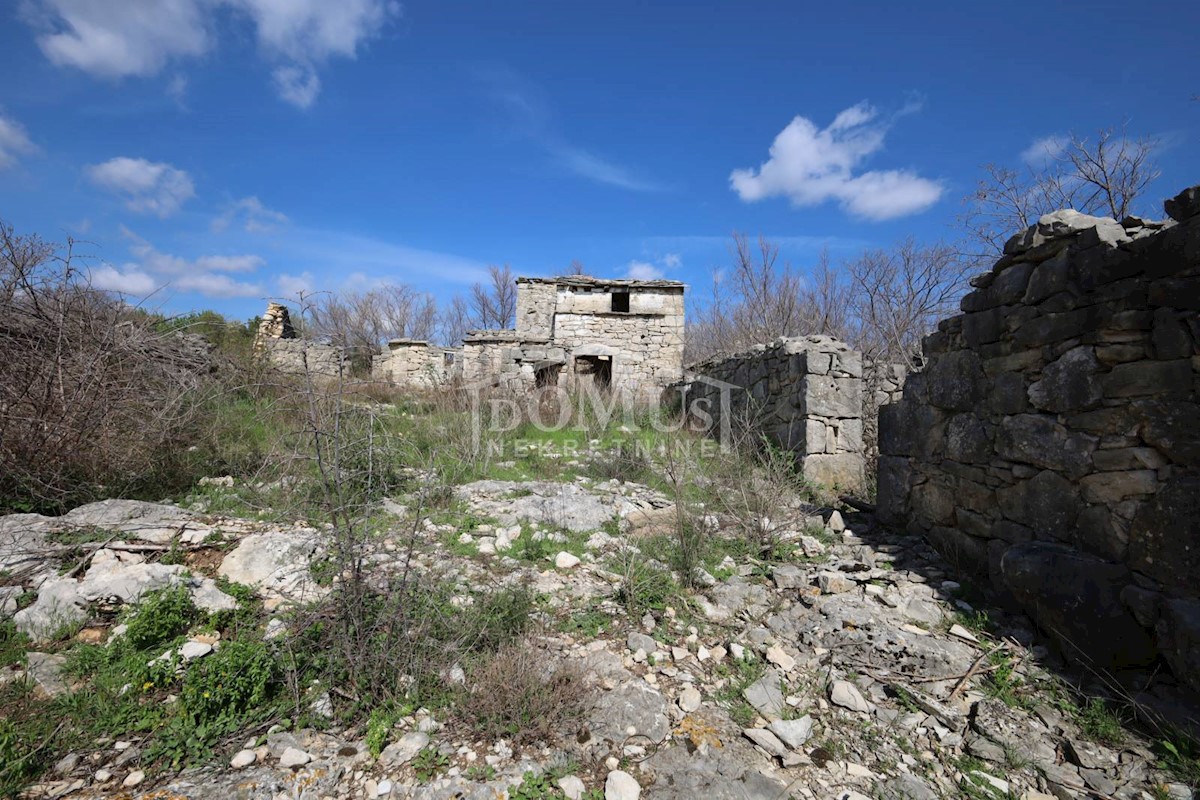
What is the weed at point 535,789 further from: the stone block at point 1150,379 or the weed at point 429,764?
the stone block at point 1150,379

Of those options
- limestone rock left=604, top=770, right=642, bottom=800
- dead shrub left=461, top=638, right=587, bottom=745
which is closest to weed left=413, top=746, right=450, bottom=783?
dead shrub left=461, top=638, right=587, bottom=745

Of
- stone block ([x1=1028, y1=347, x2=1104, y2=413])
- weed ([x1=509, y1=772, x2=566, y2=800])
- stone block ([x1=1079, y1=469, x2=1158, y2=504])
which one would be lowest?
weed ([x1=509, y1=772, x2=566, y2=800])

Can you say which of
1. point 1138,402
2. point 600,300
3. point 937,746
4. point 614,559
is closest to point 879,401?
point 1138,402

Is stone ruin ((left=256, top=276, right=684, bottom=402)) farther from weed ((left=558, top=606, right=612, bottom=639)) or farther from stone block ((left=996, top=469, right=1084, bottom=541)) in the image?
weed ((left=558, top=606, right=612, bottom=639))

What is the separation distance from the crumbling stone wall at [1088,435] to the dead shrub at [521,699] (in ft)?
8.28

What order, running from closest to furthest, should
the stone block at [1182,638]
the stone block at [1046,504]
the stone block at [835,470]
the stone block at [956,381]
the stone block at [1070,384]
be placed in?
the stone block at [1182,638], the stone block at [1070,384], the stone block at [1046,504], the stone block at [956,381], the stone block at [835,470]

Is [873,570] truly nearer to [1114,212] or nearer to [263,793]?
[263,793]

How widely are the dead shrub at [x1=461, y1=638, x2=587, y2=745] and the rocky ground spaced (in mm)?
59

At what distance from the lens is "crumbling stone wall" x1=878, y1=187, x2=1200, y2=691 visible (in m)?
2.37

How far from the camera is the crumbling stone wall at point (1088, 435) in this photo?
237 centimetres

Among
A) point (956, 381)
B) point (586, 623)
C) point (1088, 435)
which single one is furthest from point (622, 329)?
point (1088, 435)

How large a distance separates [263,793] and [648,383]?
12.0 metres

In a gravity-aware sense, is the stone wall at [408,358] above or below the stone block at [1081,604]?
above

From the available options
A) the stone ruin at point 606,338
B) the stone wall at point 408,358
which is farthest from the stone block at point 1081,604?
the stone wall at point 408,358
